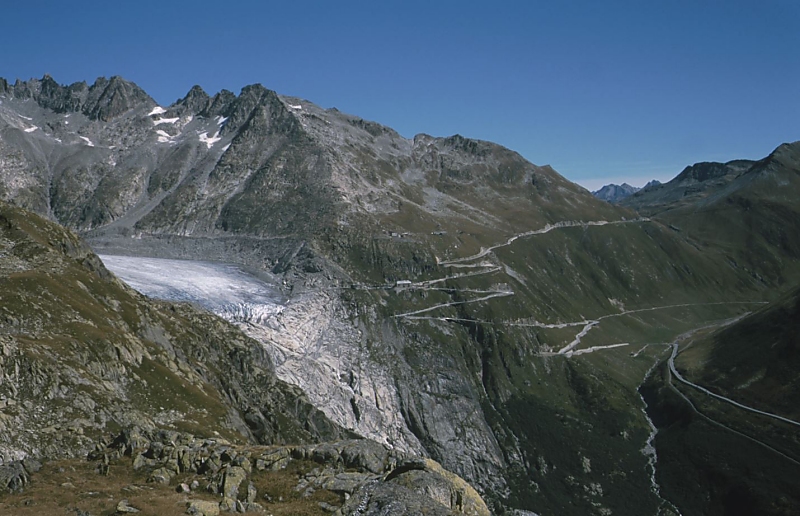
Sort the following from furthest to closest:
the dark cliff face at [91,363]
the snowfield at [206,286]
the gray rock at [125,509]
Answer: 1. the snowfield at [206,286]
2. the dark cliff face at [91,363]
3. the gray rock at [125,509]

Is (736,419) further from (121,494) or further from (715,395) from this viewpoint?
(121,494)

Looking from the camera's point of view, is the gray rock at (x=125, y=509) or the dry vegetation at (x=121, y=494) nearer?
the gray rock at (x=125, y=509)

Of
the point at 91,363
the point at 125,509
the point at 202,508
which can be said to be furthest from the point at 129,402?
the point at 202,508

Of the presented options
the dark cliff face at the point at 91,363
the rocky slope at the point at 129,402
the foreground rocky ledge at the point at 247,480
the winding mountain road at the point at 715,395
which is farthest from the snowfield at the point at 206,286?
the winding mountain road at the point at 715,395

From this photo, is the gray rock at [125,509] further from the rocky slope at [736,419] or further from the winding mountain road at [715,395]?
the winding mountain road at [715,395]

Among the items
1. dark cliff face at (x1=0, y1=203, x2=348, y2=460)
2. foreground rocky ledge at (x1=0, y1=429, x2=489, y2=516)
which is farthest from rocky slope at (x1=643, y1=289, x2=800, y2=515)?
foreground rocky ledge at (x1=0, y1=429, x2=489, y2=516)

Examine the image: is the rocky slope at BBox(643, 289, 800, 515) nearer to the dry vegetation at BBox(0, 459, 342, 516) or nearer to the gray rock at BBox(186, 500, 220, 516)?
the dry vegetation at BBox(0, 459, 342, 516)

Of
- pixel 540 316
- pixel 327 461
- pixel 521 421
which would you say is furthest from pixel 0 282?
pixel 540 316

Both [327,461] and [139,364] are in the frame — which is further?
[139,364]

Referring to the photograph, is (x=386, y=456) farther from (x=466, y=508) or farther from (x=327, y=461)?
(x=466, y=508)
